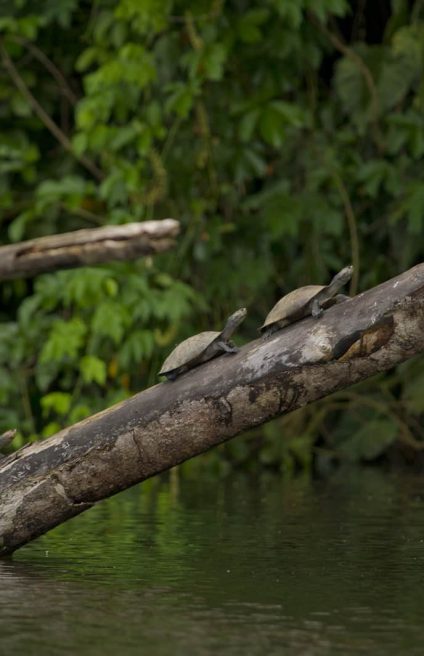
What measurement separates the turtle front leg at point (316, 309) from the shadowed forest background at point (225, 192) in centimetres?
493

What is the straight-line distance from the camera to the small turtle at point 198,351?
4.85m

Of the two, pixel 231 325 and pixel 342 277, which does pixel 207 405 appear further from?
pixel 342 277

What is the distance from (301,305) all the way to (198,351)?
0.37 metres

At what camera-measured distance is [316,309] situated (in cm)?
473

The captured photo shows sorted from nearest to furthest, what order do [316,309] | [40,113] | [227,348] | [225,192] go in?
[316,309] → [227,348] → [225,192] → [40,113]

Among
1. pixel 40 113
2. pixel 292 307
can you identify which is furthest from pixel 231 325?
pixel 40 113

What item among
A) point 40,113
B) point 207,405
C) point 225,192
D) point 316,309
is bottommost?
point 207,405

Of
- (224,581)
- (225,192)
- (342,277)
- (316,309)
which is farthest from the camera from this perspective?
(225,192)

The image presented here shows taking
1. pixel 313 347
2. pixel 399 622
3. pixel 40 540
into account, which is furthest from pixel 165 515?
pixel 399 622

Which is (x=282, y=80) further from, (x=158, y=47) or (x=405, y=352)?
(x=405, y=352)

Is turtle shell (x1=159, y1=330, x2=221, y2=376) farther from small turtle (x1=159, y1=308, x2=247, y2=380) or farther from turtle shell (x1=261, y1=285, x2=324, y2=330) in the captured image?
turtle shell (x1=261, y1=285, x2=324, y2=330)

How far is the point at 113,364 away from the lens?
413 inches

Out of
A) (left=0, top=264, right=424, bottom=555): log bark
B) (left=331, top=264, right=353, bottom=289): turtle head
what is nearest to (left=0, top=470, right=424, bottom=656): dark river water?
(left=0, top=264, right=424, bottom=555): log bark

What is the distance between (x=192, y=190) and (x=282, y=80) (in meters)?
0.98
